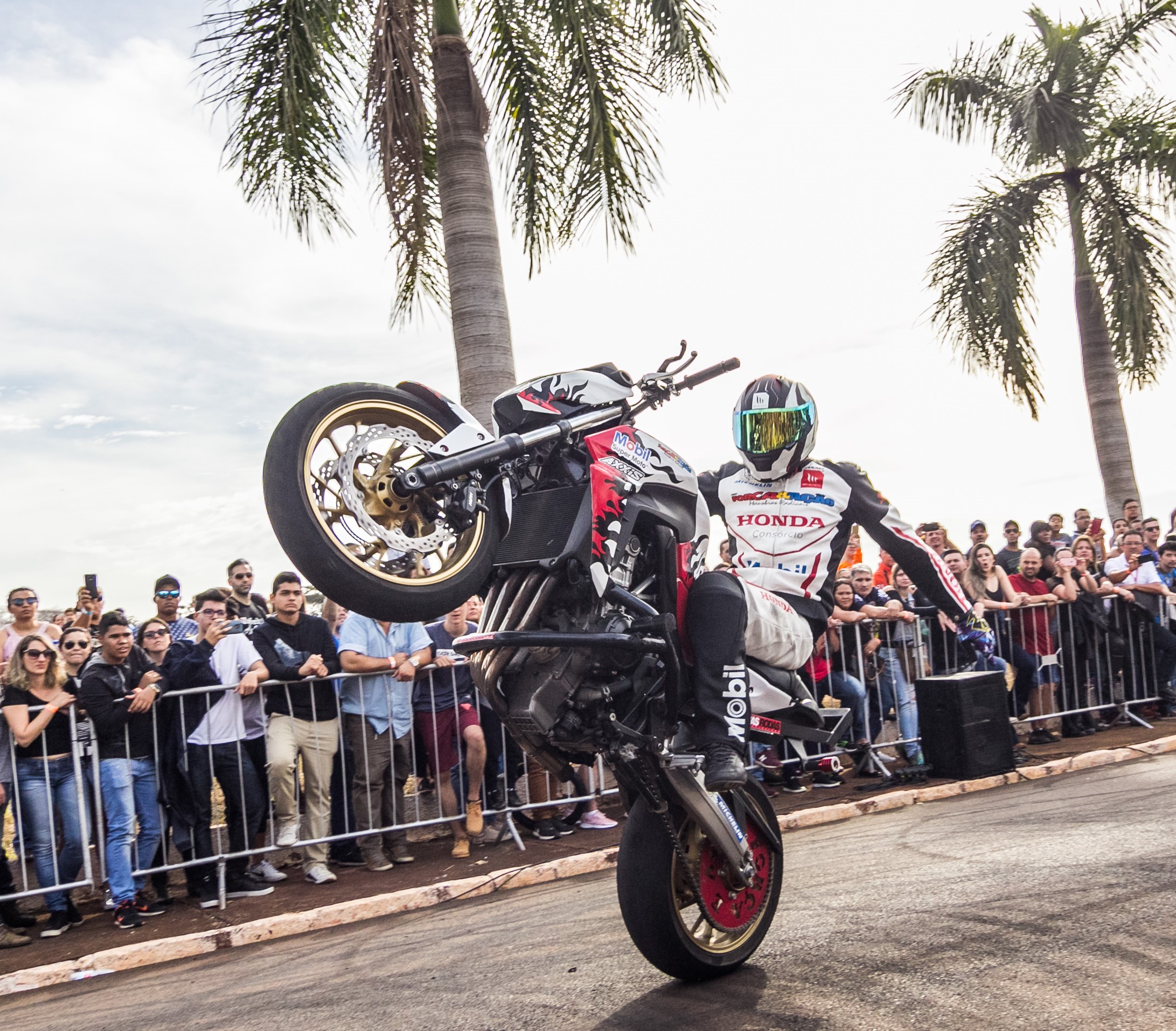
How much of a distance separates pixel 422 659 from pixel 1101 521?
415 inches

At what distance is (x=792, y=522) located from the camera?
4785 mm

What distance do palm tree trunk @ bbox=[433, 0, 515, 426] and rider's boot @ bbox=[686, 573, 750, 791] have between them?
5987 millimetres

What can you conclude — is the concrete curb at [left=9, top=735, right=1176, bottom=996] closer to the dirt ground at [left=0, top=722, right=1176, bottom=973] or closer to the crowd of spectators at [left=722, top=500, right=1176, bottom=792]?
the dirt ground at [left=0, top=722, right=1176, bottom=973]

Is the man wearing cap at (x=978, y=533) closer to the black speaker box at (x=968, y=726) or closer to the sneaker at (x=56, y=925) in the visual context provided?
the black speaker box at (x=968, y=726)

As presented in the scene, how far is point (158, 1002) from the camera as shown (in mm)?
5195

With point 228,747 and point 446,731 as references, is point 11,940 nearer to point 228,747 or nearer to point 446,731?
point 228,747

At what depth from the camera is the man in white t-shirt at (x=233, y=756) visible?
763 cm

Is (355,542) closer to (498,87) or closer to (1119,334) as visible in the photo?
(498,87)

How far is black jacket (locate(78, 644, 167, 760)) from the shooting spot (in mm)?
7398

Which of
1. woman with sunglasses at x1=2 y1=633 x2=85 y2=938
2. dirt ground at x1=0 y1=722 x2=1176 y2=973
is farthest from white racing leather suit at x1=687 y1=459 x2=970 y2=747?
woman with sunglasses at x1=2 y1=633 x2=85 y2=938

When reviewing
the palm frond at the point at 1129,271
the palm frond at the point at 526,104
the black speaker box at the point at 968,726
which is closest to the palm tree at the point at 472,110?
the palm frond at the point at 526,104

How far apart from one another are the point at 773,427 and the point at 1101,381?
52.5 ft

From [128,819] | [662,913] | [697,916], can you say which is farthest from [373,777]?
[662,913]

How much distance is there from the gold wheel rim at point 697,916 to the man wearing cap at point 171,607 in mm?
5636
